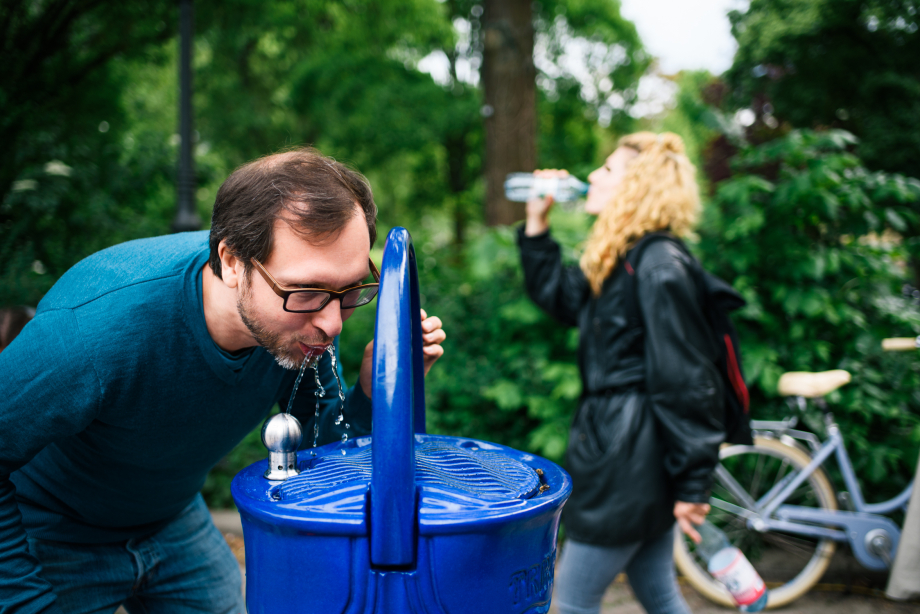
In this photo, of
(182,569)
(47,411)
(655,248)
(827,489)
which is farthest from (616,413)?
(827,489)

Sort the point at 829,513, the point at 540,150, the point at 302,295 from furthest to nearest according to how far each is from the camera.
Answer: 1. the point at 540,150
2. the point at 829,513
3. the point at 302,295

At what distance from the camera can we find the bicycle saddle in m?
3.31

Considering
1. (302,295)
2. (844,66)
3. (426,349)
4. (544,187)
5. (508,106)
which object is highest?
(844,66)

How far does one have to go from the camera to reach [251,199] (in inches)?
48.3

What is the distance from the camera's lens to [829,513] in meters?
3.43

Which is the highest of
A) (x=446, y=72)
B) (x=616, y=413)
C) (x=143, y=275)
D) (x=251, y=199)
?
(x=446, y=72)

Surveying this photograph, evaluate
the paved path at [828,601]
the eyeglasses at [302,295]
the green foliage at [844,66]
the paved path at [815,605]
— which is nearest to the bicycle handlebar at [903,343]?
the paved path at [828,601]

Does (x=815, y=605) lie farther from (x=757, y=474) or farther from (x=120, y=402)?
(x=120, y=402)

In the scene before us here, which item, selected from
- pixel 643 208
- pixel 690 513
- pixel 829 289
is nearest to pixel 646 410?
pixel 690 513

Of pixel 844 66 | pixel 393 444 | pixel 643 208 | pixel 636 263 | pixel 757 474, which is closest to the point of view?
pixel 393 444

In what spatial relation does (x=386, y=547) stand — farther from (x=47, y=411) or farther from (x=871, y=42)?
(x=871, y=42)

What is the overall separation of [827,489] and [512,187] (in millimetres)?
2362

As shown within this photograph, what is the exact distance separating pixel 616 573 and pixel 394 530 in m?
1.63

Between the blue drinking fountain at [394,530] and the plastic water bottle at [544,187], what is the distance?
6.85ft
